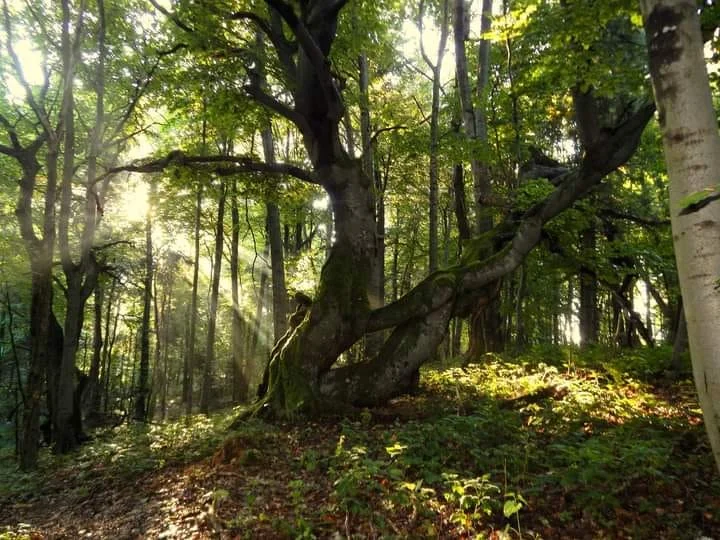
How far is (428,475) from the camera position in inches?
179

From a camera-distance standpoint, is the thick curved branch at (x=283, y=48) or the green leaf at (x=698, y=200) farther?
the thick curved branch at (x=283, y=48)

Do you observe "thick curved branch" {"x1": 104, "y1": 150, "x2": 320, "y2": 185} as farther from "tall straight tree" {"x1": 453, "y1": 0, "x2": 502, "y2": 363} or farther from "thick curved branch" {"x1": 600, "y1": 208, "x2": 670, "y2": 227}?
"thick curved branch" {"x1": 600, "y1": 208, "x2": 670, "y2": 227}

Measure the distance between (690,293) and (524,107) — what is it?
11.4 metres

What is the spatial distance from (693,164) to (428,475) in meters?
3.59

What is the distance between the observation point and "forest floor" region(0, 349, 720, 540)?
390 centimetres

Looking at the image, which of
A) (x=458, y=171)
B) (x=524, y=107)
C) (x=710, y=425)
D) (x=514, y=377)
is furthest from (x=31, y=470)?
(x=524, y=107)

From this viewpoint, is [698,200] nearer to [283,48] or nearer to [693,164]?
[693,164]

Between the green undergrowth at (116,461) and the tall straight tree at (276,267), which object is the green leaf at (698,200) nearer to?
the green undergrowth at (116,461)

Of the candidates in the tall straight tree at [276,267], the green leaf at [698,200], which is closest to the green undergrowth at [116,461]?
the tall straight tree at [276,267]

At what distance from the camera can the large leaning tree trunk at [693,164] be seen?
246cm

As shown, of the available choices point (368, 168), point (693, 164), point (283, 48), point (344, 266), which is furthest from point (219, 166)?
point (693, 164)

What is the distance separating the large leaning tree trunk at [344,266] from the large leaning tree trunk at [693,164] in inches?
207

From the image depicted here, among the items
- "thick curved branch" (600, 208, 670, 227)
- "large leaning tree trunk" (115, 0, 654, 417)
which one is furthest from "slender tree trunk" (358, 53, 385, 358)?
"thick curved branch" (600, 208, 670, 227)

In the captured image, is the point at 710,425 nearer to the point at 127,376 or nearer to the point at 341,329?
the point at 341,329
